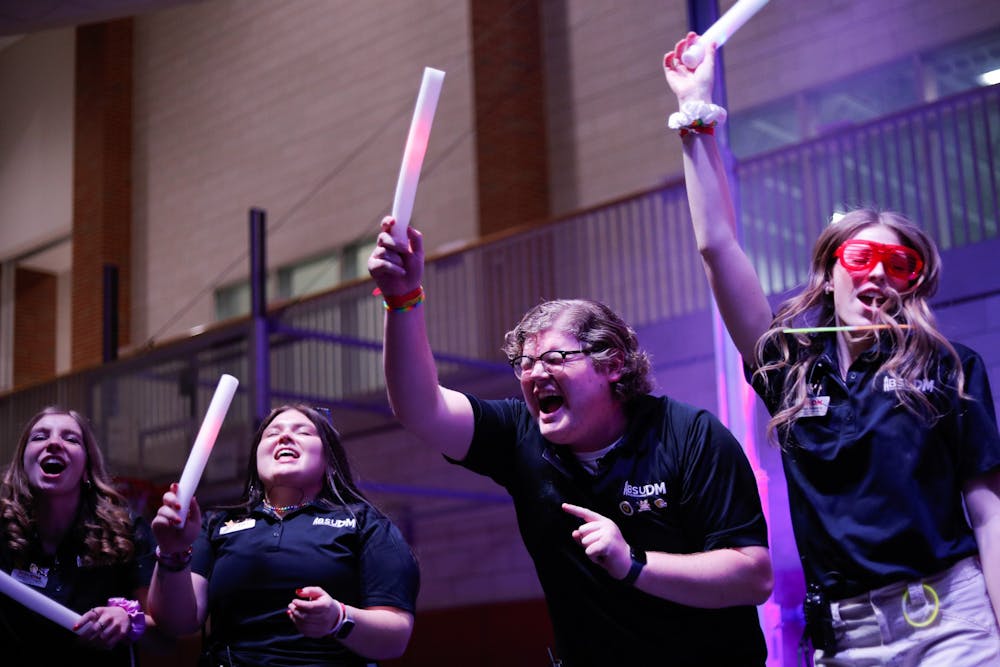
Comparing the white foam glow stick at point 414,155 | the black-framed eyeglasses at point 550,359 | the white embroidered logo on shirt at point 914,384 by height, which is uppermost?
the white foam glow stick at point 414,155

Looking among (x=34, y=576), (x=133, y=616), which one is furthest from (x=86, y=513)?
(x=133, y=616)

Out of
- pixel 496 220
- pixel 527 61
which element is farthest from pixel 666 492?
pixel 527 61

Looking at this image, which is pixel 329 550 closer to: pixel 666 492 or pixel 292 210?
pixel 666 492

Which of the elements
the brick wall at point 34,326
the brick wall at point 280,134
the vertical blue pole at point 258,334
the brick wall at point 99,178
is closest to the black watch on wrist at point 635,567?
the vertical blue pole at point 258,334

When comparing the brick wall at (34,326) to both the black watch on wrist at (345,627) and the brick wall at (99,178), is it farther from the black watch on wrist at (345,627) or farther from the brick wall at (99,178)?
the black watch on wrist at (345,627)

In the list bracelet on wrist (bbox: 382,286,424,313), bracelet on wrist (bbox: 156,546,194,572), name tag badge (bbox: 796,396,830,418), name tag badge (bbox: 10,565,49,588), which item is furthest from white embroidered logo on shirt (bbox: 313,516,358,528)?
name tag badge (bbox: 796,396,830,418)

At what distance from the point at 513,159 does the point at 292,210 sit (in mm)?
2296

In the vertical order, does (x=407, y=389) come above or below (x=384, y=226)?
below

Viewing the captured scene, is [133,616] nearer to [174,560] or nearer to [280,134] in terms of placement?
[174,560]

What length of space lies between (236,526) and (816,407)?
1.34 metres

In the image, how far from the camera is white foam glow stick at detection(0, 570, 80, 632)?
93.2 inches

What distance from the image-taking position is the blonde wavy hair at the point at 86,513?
273 centimetres

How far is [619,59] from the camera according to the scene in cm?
→ 842

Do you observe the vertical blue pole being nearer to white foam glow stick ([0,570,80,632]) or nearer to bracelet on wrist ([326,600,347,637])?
white foam glow stick ([0,570,80,632])
